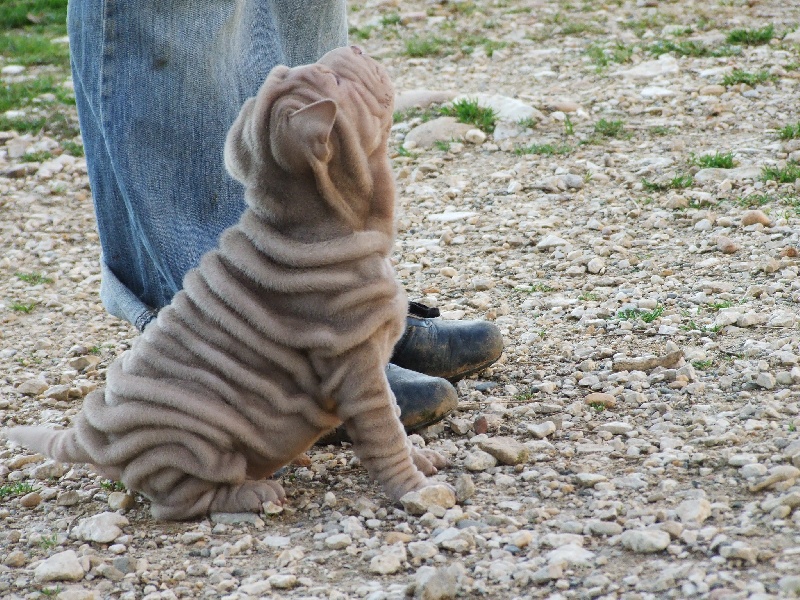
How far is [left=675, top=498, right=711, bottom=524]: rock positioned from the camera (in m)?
2.54

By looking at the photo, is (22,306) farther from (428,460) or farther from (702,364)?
(702,364)

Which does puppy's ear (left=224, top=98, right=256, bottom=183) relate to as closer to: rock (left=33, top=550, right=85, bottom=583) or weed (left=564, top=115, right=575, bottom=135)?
rock (left=33, top=550, right=85, bottom=583)

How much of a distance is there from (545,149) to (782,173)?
1.46 m

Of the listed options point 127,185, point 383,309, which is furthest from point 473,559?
point 127,185

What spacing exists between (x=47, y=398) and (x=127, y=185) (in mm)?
1070

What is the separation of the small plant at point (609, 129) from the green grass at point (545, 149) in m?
0.31

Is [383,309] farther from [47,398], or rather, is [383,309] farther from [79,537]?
[47,398]


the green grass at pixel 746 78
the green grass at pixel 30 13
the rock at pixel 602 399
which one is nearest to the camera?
the rock at pixel 602 399

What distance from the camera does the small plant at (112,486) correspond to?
320cm

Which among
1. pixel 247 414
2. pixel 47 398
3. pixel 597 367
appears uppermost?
pixel 247 414

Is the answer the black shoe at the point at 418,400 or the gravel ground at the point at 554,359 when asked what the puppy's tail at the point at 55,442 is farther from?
the black shoe at the point at 418,400

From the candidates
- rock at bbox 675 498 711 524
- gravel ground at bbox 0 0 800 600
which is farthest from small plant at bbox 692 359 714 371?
rock at bbox 675 498 711 524

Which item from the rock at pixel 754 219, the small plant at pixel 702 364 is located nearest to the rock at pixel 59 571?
the small plant at pixel 702 364

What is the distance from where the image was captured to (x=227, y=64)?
11.4 ft
